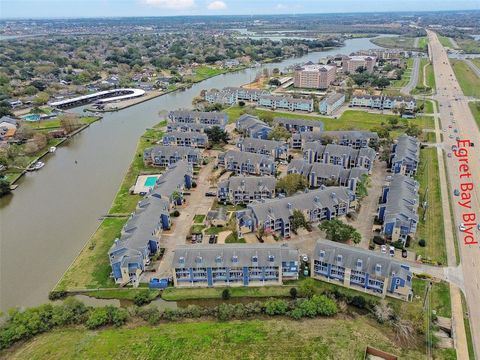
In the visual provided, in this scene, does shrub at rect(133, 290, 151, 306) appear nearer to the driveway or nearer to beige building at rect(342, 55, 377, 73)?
the driveway

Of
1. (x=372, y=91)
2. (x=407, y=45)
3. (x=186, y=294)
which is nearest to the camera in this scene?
(x=186, y=294)

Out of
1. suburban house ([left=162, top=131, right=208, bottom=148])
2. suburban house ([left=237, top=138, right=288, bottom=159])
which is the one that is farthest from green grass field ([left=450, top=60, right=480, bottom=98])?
suburban house ([left=162, top=131, right=208, bottom=148])

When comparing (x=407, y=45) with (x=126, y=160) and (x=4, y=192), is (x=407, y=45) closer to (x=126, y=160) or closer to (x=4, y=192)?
(x=126, y=160)

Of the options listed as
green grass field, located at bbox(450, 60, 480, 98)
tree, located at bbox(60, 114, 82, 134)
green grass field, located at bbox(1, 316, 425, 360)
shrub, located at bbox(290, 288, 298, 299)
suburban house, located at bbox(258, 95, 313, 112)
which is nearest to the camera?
green grass field, located at bbox(1, 316, 425, 360)

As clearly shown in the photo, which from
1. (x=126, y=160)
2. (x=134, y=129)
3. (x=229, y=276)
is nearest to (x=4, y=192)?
(x=126, y=160)

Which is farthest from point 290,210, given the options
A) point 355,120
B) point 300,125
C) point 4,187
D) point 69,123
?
point 69,123

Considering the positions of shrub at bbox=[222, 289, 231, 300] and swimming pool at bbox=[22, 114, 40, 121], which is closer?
shrub at bbox=[222, 289, 231, 300]

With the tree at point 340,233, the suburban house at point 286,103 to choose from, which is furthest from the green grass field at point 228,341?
the suburban house at point 286,103
